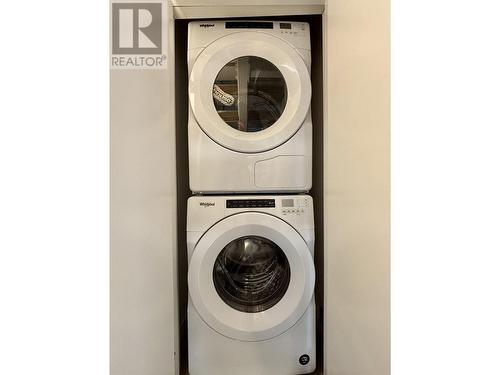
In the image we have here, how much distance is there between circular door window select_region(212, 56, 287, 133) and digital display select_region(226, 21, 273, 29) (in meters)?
0.13

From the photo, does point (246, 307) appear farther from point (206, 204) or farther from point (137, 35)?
point (137, 35)

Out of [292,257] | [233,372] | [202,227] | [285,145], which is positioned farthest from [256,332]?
[285,145]

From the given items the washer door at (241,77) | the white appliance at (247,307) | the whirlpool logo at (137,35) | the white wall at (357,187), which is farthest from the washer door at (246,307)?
the whirlpool logo at (137,35)

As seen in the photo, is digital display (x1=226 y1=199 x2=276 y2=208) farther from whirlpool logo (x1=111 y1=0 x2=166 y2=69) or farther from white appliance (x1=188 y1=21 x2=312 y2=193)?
whirlpool logo (x1=111 y1=0 x2=166 y2=69)

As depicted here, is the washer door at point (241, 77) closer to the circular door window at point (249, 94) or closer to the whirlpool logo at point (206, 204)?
the circular door window at point (249, 94)

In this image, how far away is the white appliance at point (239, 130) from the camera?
4.36 ft

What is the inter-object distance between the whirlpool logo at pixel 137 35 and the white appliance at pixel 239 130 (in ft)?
0.62

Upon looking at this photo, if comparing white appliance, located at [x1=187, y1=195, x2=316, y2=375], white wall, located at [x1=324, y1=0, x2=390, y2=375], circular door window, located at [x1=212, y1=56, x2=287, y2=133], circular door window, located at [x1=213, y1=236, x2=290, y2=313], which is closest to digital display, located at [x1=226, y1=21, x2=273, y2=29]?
circular door window, located at [x1=212, y1=56, x2=287, y2=133]

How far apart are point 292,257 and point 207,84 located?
0.78 metres

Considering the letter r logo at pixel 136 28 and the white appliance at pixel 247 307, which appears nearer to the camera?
the letter r logo at pixel 136 28

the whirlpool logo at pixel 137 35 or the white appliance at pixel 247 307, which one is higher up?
the whirlpool logo at pixel 137 35

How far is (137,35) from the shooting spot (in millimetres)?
1144

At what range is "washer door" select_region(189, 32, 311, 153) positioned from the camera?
1.33 meters
